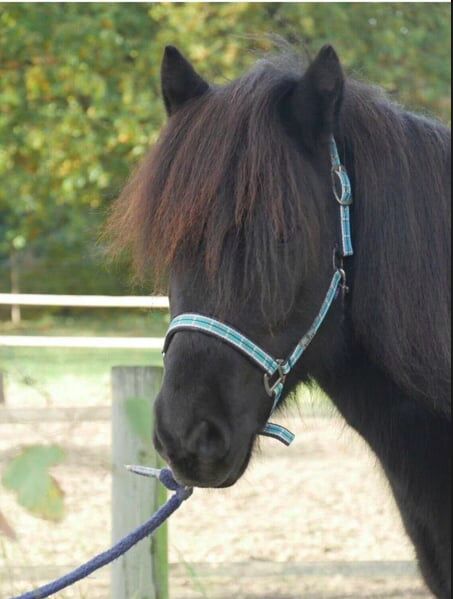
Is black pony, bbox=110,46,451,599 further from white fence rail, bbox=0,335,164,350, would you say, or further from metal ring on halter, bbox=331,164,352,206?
white fence rail, bbox=0,335,164,350

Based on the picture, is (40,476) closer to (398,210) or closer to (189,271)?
(189,271)

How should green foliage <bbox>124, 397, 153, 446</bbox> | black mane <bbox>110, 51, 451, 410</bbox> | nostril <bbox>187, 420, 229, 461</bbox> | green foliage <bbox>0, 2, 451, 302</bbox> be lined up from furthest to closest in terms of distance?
1. green foliage <bbox>0, 2, 451, 302</bbox>
2. green foliage <bbox>124, 397, 153, 446</bbox>
3. black mane <bbox>110, 51, 451, 410</bbox>
4. nostril <bbox>187, 420, 229, 461</bbox>

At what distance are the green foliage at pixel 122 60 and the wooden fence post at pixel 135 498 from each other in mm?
11813

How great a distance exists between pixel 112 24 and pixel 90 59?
30.5 inches

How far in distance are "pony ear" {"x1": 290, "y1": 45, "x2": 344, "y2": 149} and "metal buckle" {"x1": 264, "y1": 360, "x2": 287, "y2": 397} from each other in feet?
1.90

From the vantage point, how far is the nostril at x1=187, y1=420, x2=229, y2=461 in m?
2.09

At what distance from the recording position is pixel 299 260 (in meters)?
2.24

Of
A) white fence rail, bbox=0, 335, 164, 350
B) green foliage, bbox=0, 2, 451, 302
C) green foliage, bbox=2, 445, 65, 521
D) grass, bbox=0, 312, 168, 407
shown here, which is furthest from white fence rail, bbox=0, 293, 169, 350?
green foliage, bbox=0, 2, 451, 302

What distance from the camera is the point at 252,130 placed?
2299 millimetres

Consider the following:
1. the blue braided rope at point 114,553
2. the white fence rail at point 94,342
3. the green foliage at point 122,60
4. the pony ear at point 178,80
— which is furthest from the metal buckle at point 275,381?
the green foliage at point 122,60

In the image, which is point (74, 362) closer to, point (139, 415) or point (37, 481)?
point (139, 415)

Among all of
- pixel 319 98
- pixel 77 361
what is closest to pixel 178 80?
pixel 319 98

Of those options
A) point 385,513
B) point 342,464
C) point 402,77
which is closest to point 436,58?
point 402,77

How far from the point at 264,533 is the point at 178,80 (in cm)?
369
